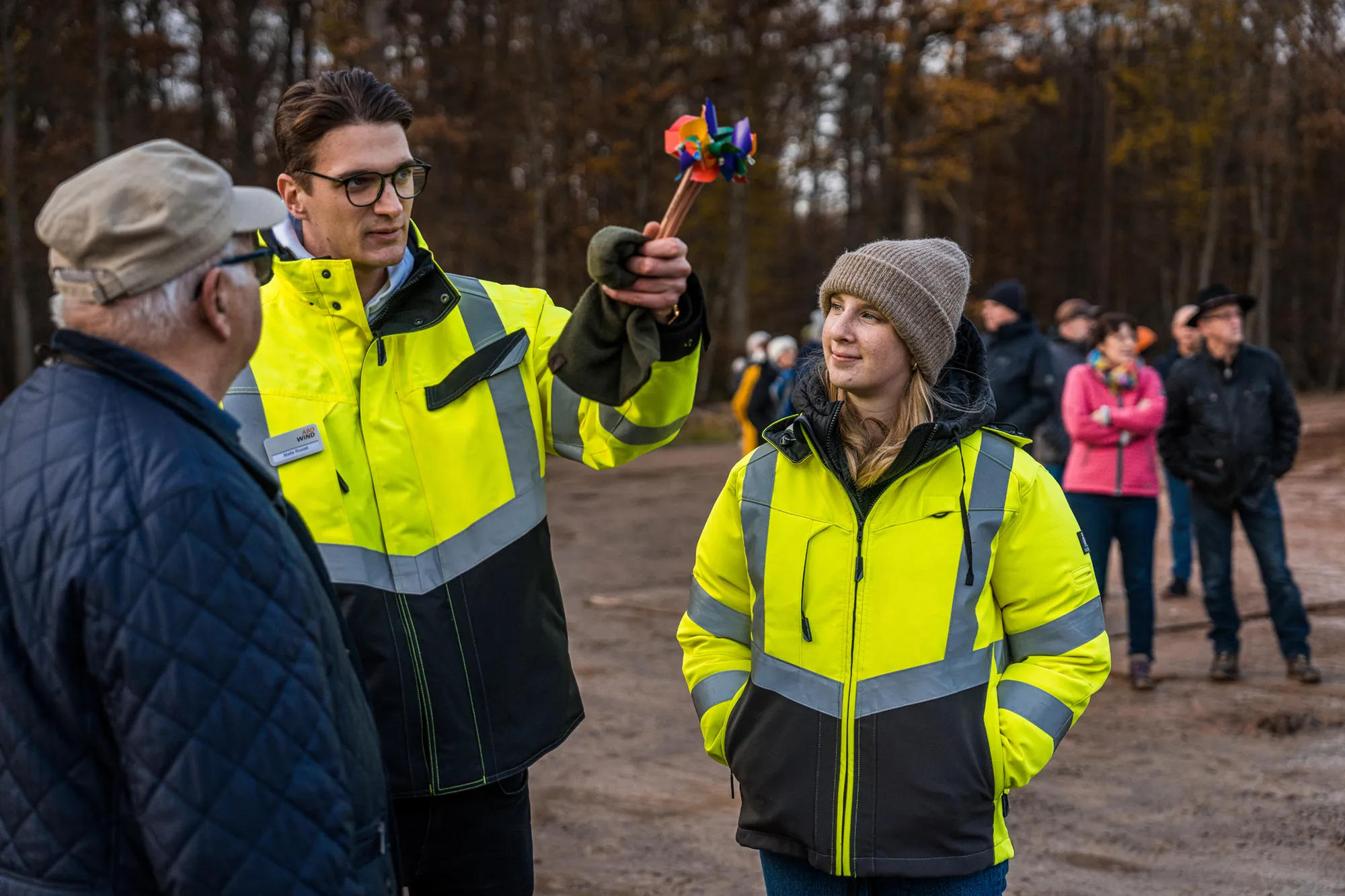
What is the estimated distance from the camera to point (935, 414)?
2.80 meters

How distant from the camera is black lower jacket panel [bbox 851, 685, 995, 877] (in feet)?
8.36

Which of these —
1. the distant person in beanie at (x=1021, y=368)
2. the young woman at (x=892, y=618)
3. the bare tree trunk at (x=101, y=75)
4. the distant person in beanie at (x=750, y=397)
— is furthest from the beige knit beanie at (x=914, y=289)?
the bare tree trunk at (x=101, y=75)

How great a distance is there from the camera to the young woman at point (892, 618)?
8.48 feet

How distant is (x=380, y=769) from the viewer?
1.94 metres

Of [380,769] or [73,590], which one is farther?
[380,769]

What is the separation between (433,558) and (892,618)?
962 mm

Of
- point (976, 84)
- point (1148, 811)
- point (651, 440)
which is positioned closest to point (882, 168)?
point (976, 84)

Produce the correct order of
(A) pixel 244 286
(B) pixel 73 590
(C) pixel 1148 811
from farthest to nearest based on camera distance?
1. (C) pixel 1148 811
2. (A) pixel 244 286
3. (B) pixel 73 590

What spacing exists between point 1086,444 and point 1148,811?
2.41 meters

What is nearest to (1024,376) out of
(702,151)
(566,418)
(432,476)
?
(566,418)

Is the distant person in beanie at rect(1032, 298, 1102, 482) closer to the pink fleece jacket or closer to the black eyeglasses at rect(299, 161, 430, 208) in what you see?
the pink fleece jacket

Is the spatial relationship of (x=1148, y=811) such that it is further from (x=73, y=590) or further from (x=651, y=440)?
(x=73, y=590)

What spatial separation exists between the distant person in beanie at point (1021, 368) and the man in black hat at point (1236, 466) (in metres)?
1.06

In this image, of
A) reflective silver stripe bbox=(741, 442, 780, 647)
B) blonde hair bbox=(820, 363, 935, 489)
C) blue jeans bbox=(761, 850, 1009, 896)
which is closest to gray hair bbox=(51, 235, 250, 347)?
reflective silver stripe bbox=(741, 442, 780, 647)
